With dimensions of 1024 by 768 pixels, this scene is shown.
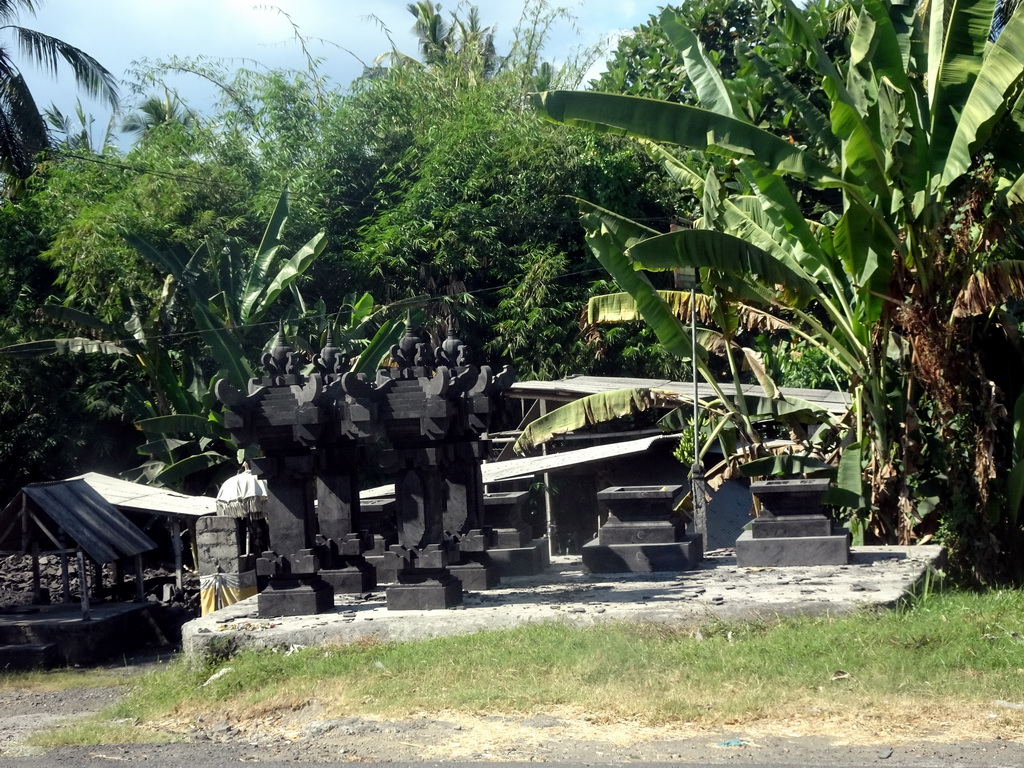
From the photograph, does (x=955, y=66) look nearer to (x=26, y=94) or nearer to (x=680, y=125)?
(x=680, y=125)

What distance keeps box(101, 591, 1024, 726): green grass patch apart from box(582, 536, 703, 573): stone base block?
311 cm

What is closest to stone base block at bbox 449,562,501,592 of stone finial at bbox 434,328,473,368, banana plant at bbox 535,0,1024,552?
stone finial at bbox 434,328,473,368

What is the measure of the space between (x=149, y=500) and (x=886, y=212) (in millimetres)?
10884

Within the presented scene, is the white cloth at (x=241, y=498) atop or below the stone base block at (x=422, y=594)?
atop

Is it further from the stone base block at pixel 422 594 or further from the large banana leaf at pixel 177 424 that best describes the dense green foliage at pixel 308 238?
the stone base block at pixel 422 594

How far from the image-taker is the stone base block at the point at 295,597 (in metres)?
9.92

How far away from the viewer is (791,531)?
11695mm

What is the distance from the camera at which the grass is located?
6.59 m

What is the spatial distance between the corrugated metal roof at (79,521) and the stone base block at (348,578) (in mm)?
4062

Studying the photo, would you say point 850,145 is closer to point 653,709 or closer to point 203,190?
point 653,709

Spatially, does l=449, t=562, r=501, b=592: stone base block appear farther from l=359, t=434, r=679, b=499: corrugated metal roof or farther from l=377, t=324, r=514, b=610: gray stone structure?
l=359, t=434, r=679, b=499: corrugated metal roof

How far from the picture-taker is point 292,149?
80.8ft

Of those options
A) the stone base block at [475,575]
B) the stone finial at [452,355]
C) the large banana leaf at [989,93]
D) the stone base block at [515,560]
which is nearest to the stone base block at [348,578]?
the stone base block at [475,575]

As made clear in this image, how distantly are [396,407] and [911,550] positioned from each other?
587cm
